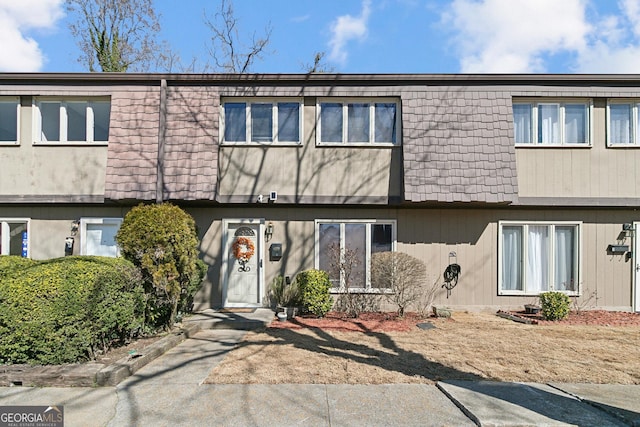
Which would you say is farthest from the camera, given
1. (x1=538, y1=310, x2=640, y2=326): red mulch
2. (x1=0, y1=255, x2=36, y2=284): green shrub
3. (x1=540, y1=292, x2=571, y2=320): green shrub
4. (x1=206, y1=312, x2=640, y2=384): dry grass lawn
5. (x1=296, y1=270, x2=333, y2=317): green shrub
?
(x1=296, y1=270, x2=333, y2=317): green shrub

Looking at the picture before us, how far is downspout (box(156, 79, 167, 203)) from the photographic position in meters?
9.54

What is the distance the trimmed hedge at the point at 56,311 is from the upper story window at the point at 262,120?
5211mm

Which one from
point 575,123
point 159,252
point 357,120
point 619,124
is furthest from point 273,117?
point 619,124

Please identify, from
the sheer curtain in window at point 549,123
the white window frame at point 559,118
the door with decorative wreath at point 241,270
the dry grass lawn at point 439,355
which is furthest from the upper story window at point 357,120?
the dry grass lawn at point 439,355

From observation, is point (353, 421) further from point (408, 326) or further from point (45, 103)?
point (45, 103)

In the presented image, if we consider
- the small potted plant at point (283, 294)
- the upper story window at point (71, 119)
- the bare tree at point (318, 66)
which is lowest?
the small potted plant at point (283, 294)

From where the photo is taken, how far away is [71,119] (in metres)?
10.3

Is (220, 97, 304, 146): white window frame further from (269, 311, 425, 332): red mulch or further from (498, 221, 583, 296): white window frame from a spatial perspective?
(498, 221, 583, 296): white window frame

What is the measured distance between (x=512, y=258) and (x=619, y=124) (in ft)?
14.0

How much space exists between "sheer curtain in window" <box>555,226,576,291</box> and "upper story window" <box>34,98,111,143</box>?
11.7 meters

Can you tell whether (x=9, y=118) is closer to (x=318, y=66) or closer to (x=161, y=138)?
(x=161, y=138)

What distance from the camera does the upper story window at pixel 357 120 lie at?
10.2 meters

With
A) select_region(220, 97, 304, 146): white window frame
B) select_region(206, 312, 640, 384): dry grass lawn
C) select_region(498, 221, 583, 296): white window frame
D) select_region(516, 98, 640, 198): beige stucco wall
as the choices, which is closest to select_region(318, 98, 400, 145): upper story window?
select_region(220, 97, 304, 146): white window frame

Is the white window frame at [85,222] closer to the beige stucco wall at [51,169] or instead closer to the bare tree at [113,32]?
the beige stucco wall at [51,169]
